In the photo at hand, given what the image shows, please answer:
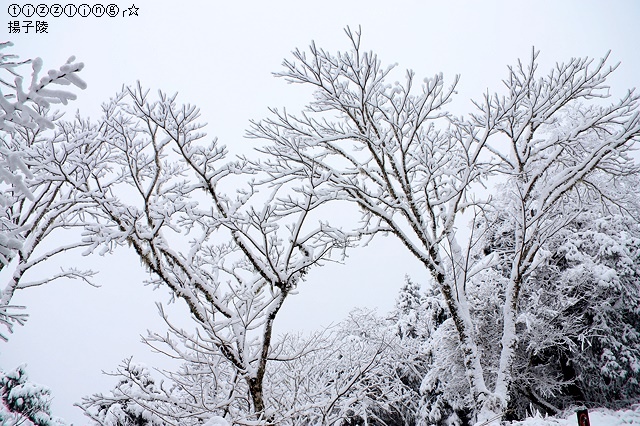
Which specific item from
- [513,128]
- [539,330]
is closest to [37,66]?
[513,128]

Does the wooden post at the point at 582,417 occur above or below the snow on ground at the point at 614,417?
above

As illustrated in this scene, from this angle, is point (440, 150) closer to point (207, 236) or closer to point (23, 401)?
point (207, 236)

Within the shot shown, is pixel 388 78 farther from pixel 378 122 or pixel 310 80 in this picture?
pixel 310 80

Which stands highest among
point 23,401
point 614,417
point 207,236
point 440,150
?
point 440,150

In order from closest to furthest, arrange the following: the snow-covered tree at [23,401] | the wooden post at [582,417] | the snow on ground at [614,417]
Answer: the wooden post at [582,417]
the snow on ground at [614,417]
the snow-covered tree at [23,401]

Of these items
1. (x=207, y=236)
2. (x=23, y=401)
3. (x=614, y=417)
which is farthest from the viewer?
(x=23, y=401)

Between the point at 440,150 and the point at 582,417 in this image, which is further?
the point at 440,150

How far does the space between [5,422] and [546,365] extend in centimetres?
1344

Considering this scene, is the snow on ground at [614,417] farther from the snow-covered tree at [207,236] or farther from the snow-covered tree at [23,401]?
the snow-covered tree at [23,401]

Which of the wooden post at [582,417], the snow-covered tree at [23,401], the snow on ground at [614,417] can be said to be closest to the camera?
the wooden post at [582,417]

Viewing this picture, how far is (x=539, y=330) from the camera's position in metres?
9.02

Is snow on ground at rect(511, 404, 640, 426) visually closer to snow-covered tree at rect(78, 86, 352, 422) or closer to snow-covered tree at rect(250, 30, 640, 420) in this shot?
snow-covered tree at rect(250, 30, 640, 420)

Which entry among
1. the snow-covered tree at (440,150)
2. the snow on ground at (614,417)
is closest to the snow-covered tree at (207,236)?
the snow-covered tree at (440,150)

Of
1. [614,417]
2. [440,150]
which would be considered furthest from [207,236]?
[614,417]
